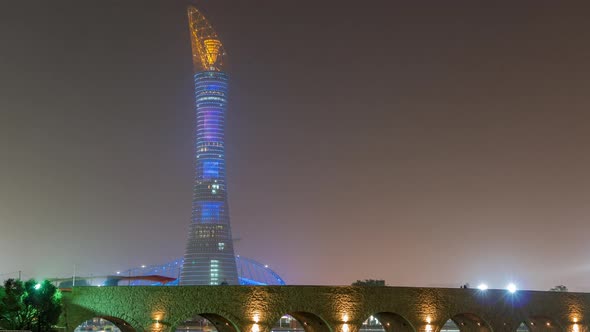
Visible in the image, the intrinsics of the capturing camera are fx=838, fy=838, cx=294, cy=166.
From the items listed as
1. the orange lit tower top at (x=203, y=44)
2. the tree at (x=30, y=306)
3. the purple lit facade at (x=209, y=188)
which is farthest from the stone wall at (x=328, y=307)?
the orange lit tower top at (x=203, y=44)

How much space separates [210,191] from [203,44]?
32261 mm

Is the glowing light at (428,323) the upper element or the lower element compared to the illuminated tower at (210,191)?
lower

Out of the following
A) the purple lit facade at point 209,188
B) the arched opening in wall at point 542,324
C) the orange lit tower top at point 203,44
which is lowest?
the arched opening in wall at point 542,324

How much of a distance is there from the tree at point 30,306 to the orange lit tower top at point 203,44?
296 feet

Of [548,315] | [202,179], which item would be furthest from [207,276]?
[548,315]

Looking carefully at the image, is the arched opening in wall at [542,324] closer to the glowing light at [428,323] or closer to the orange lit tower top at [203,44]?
the glowing light at [428,323]

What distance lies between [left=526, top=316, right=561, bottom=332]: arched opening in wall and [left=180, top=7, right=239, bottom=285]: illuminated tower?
2705 inches

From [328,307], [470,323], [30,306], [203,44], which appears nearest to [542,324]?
[470,323]

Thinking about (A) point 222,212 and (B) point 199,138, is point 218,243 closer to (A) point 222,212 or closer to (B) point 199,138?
(A) point 222,212

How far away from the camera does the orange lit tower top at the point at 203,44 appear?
470 ft

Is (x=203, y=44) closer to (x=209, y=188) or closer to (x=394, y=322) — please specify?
(x=209, y=188)

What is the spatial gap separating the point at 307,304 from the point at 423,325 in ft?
33.0

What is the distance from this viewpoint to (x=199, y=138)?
132m

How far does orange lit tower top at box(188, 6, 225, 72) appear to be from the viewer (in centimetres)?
14325
